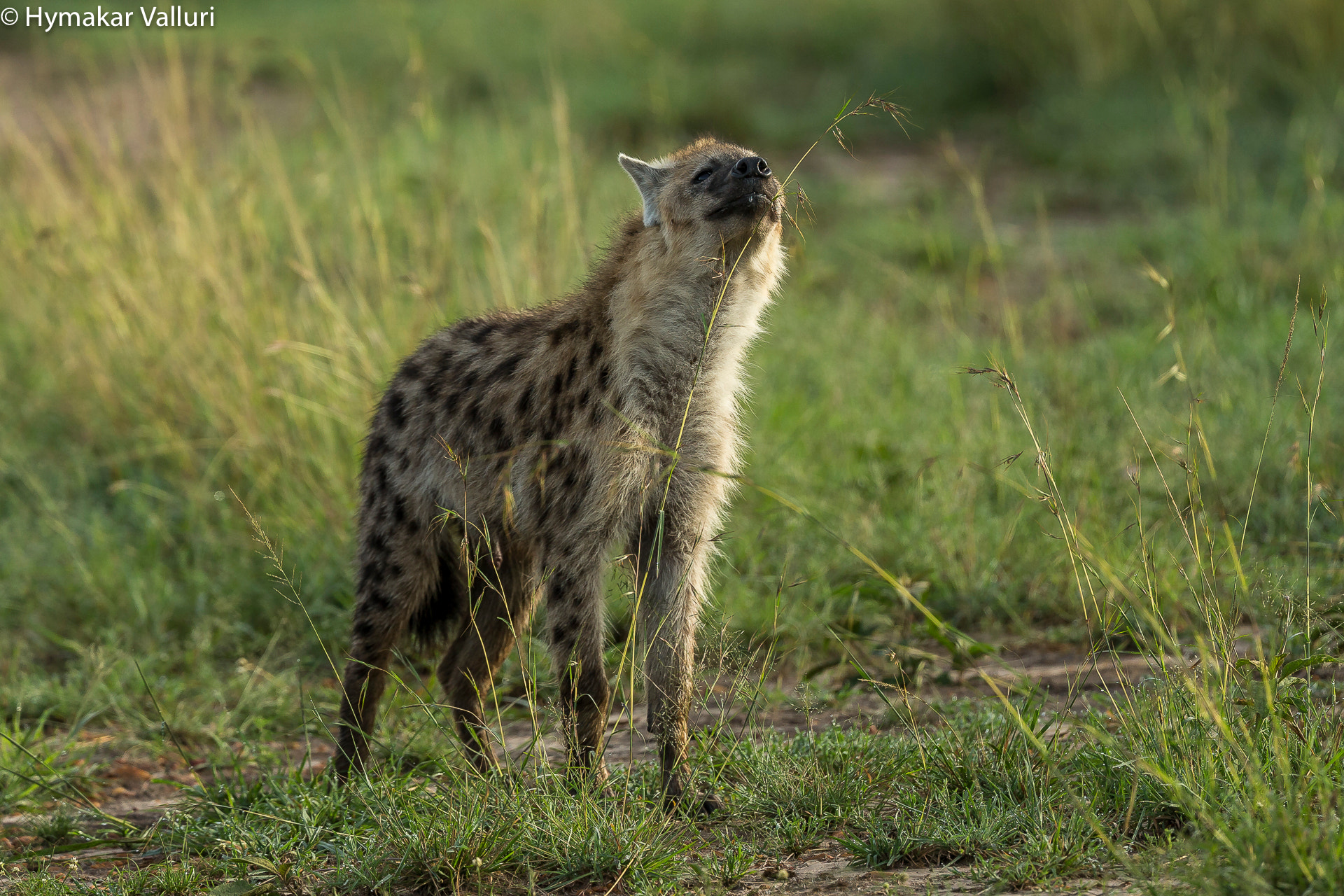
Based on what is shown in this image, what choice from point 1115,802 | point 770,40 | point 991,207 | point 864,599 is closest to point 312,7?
point 770,40

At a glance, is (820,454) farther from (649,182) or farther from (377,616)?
(377,616)

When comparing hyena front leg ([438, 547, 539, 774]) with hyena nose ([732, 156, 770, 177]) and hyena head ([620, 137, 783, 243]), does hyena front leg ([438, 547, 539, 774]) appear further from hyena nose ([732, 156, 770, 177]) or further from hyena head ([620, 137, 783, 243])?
hyena nose ([732, 156, 770, 177])

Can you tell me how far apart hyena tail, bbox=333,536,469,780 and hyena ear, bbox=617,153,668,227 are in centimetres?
101

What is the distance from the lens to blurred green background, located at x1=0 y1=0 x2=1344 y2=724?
4383 mm

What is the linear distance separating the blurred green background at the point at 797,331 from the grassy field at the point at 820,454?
3cm

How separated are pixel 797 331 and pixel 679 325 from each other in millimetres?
2977

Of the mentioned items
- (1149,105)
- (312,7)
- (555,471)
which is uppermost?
(312,7)

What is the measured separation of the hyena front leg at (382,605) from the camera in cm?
→ 358

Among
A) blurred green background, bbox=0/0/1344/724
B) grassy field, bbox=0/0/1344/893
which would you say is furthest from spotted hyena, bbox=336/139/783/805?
blurred green background, bbox=0/0/1344/724

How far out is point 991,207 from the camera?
8141 millimetres

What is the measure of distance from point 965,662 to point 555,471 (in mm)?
1161

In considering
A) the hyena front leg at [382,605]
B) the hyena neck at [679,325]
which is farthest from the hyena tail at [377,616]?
the hyena neck at [679,325]

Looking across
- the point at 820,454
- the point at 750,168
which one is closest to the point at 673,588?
the point at 750,168

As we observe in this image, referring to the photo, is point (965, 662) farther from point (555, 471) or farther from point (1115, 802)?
point (555, 471)
